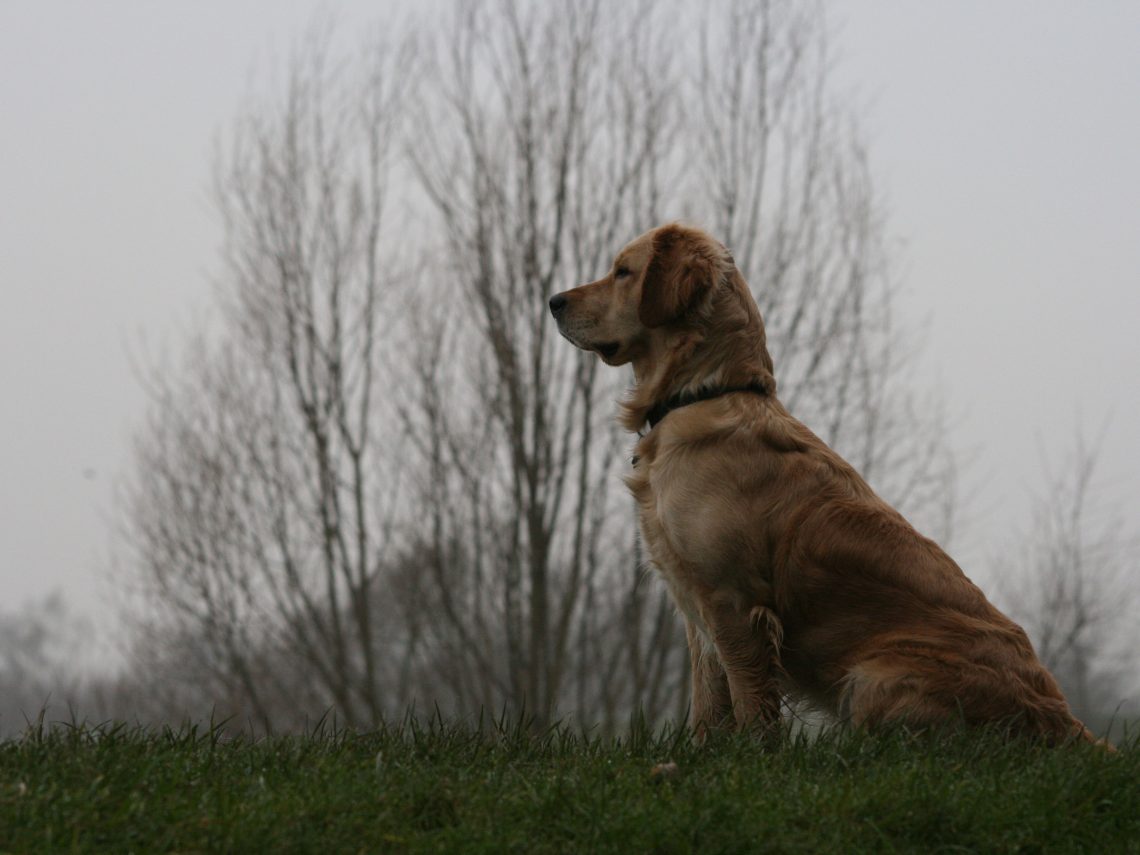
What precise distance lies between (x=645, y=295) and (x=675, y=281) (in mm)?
149

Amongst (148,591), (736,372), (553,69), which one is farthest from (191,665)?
(736,372)

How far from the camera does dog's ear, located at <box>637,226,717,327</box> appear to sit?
15.8ft

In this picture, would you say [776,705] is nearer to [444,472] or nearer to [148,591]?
[444,472]

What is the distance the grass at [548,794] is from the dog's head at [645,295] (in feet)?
5.97

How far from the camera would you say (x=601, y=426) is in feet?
34.4

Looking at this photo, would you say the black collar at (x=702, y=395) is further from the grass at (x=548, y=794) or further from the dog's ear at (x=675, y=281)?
the grass at (x=548, y=794)

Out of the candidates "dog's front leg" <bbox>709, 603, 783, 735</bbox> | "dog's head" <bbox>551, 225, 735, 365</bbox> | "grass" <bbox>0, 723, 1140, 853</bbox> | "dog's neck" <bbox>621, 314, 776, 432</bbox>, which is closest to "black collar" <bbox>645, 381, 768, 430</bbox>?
"dog's neck" <bbox>621, 314, 776, 432</bbox>

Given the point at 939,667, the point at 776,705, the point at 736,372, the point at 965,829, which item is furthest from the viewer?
the point at 736,372

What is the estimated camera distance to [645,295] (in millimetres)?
4914

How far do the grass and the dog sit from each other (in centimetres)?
31

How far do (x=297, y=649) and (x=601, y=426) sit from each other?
3638 mm

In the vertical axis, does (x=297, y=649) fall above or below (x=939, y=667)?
below

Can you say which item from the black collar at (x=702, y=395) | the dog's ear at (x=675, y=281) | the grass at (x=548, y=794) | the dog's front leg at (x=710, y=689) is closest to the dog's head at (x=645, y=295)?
the dog's ear at (x=675, y=281)

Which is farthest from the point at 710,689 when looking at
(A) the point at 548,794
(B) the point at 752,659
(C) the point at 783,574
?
(A) the point at 548,794
